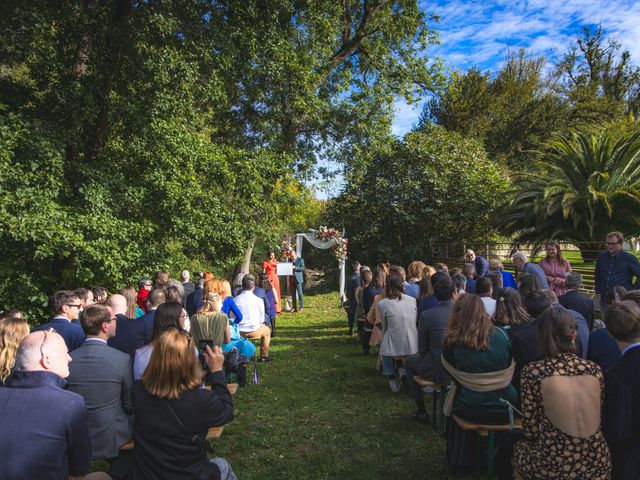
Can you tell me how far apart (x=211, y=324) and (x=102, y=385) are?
8.37ft

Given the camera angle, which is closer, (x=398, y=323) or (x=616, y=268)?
(x=398, y=323)

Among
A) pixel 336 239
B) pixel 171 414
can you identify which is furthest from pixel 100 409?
pixel 336 239

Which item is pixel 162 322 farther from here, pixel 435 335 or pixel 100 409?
pixel 435 335

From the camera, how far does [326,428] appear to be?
571 centimetres

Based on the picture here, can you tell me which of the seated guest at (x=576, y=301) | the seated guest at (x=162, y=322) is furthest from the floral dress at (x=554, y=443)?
the seated guest at (x=576, y=301)

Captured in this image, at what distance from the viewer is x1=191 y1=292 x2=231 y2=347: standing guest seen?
619 centimetres

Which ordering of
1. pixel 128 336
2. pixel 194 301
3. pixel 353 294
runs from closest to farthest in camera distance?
pixel 128 336, pixel 194 301, pixel 353 294

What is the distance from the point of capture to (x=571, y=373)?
291 centimetres

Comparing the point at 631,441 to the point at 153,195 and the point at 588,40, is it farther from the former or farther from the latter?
the point at 588,40

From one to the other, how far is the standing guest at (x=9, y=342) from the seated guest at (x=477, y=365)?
140 inches

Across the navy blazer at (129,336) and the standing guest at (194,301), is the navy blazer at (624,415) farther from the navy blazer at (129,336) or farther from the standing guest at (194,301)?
the standing guest at (194,301)

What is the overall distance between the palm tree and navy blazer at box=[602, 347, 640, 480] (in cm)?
1202

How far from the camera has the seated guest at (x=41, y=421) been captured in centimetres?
254

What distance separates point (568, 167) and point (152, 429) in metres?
15.7
